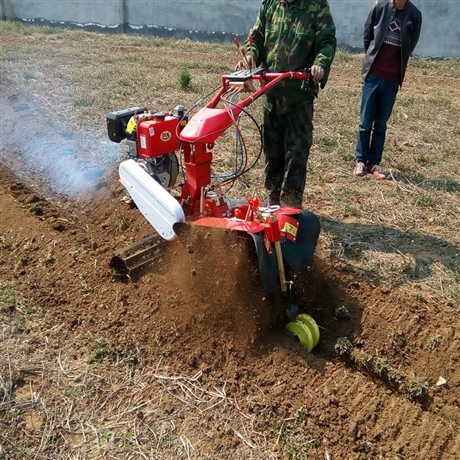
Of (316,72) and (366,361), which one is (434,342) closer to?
(366,361)

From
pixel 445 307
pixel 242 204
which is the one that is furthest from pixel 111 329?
pixel 445 307

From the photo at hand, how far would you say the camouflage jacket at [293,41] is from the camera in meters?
4.08

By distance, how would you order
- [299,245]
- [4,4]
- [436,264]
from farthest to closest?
1. [4,4]
2. [436,264]
3. [299,245]

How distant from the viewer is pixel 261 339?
11.1ft

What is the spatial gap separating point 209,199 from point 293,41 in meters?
1.43

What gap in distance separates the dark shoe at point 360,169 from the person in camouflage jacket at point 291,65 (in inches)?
62.7

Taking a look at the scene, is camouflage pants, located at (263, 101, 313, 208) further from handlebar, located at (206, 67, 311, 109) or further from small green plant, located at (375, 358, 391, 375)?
small green plant, located at (375, 358, 391, 375)

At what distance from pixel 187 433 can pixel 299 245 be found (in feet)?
4.53

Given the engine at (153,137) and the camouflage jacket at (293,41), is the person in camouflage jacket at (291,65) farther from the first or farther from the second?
the engine at (153,137)

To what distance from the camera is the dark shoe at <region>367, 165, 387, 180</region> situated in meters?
5.99

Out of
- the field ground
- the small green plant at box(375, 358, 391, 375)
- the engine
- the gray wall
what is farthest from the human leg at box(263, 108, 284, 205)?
the gray wall

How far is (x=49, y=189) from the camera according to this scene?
5.91 meters

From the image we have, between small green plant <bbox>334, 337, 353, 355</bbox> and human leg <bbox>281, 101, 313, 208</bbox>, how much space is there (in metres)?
1.48

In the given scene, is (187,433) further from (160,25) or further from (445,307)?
(160,25)
